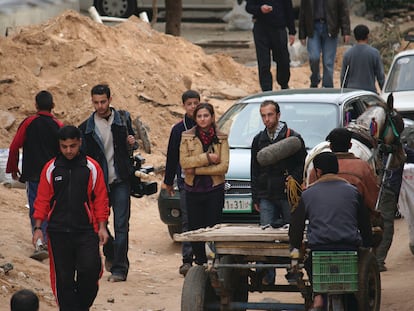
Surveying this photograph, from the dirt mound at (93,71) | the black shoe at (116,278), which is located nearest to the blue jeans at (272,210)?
the black shoe at (116,278)

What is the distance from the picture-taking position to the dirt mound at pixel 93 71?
62.7 ft

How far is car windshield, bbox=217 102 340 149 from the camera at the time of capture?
538 inches

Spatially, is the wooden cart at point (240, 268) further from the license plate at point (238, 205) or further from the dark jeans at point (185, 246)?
the license plate at point (238, 205)

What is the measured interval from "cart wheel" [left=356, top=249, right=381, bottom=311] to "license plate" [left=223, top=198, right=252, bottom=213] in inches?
149

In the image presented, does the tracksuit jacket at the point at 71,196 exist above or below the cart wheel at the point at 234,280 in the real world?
above

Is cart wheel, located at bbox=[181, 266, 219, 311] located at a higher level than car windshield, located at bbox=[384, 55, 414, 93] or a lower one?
lower

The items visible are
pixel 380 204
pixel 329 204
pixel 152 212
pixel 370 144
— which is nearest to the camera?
pixel 329 204

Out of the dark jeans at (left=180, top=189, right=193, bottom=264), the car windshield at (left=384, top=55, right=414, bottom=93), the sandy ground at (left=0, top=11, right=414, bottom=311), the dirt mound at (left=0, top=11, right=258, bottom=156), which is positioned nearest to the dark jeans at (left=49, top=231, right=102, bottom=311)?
the sandy ground at (left=0, top=11, right=414, bottom=311)

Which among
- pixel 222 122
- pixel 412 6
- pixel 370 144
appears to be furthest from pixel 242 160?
pixel 412 6

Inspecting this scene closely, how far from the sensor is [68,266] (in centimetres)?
959

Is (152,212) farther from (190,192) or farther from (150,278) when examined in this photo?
(190,192)

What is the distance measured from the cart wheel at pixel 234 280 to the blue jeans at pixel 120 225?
2.65 meters

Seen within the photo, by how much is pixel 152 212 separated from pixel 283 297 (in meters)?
5.44

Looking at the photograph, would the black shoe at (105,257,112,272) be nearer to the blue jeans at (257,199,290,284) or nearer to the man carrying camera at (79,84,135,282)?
the man carrying camera at (79,84,135,282)
